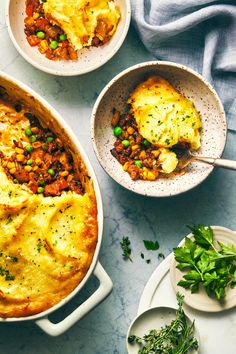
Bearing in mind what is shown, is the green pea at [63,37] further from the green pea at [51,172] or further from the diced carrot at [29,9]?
the green pea at [51,172]

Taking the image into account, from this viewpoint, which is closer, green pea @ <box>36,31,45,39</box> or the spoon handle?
the spoon handle

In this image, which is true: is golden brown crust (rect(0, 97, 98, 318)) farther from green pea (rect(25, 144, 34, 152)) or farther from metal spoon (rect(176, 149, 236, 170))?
metal spoon (rect(176, 149, 236, 170))

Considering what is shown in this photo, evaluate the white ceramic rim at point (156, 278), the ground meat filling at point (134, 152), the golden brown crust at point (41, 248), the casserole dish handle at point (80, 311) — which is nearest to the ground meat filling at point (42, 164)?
the golden brown crust at point (41, 248)

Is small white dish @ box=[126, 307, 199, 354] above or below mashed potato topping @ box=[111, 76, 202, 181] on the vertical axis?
below

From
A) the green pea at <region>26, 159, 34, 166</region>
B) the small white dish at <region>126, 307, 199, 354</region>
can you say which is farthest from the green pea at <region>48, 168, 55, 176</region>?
the small white dish at <region>126, 307, 199, 354</region>

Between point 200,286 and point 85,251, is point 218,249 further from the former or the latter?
point 85,251

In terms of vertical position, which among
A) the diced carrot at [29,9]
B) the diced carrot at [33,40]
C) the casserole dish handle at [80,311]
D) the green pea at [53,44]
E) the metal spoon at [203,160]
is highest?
the diced carrot at [29,9]

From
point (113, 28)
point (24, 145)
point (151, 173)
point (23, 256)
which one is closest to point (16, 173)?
point (24, 145)
